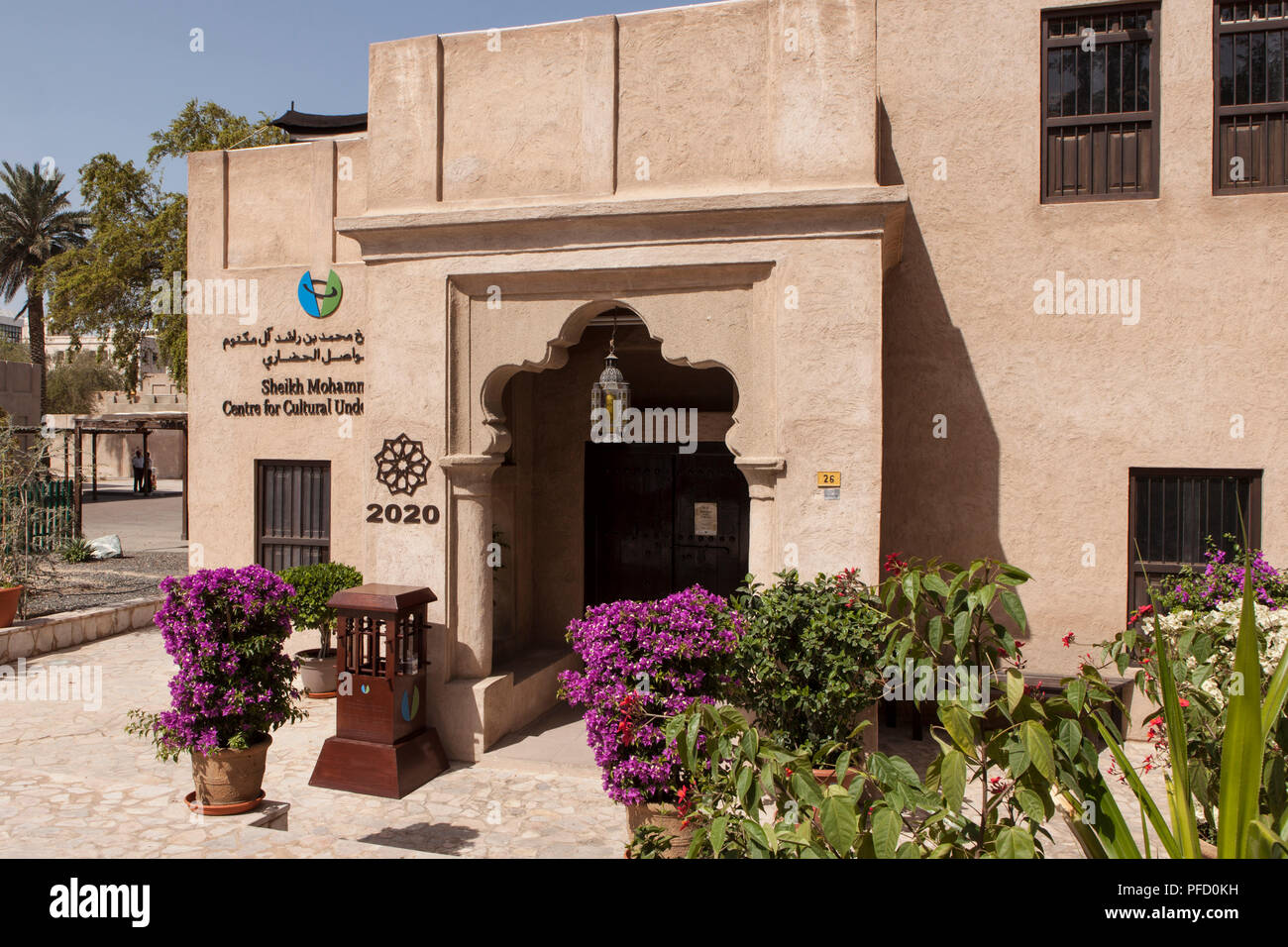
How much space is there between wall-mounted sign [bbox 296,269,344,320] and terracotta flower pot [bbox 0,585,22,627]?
5362 mm

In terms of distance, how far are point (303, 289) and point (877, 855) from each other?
31.8 ft

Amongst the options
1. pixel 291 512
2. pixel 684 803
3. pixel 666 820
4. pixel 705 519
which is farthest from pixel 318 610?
pixel 684 803

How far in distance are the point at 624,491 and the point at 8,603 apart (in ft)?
26.2

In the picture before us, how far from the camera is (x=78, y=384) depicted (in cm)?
5100

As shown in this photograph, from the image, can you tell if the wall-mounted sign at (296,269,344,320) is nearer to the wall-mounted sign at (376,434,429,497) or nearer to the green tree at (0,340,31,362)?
the wall-mounted sign at (376,434,429,497)

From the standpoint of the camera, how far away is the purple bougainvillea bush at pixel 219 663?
18.0 feet

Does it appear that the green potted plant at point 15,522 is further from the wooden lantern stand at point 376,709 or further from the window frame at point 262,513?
the wooden lantern stand at point 376,709

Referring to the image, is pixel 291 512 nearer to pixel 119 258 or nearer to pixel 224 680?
pixel 224 680

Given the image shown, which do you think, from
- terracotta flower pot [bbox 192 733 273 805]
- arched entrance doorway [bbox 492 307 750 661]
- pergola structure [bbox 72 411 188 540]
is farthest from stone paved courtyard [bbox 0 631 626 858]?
pergola structure [bbox 72 411 188 540]

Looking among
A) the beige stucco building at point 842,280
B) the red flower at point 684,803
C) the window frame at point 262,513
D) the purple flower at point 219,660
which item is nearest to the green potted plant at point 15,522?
the window frame at point 262,513

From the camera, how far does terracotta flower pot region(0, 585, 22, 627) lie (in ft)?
36.9

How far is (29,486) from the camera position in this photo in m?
13.0

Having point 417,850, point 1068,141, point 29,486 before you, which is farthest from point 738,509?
point 29,486

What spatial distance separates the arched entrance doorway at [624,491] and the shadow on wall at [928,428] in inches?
86.9
